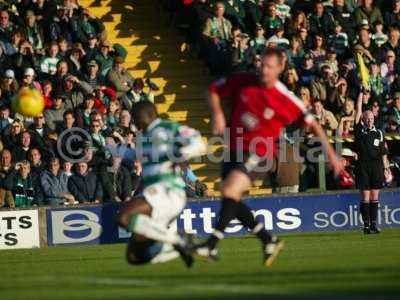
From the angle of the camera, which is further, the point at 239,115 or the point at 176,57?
the point at 176,57

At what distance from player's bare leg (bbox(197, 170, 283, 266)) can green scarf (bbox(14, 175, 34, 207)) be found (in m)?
9.01

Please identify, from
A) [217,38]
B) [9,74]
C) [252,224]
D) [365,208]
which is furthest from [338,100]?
[252,224]

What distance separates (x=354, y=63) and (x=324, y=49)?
0.84 m

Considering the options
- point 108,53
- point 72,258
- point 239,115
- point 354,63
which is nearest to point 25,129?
point 108,53

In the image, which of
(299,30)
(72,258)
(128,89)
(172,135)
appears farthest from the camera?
(299,30)

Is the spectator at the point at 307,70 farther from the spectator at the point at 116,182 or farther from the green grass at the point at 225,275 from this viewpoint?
the green grass at the point at 225,275

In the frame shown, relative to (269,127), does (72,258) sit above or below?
below

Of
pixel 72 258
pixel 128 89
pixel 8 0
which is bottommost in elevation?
pixel 72 258

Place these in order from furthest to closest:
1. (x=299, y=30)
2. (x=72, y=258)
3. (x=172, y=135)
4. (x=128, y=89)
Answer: (x=299, y=30)
(x=128, y=89)
(x=72, y=258)
(x=172, y=135)

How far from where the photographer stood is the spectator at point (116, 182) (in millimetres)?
23281

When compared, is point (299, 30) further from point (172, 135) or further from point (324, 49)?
point (172, 135)

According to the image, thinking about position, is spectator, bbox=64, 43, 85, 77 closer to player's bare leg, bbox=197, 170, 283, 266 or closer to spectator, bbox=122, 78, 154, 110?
spectator, bbox=122, 78, 154, 110

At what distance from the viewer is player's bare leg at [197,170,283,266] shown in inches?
539

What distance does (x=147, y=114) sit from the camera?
13.5 meters
